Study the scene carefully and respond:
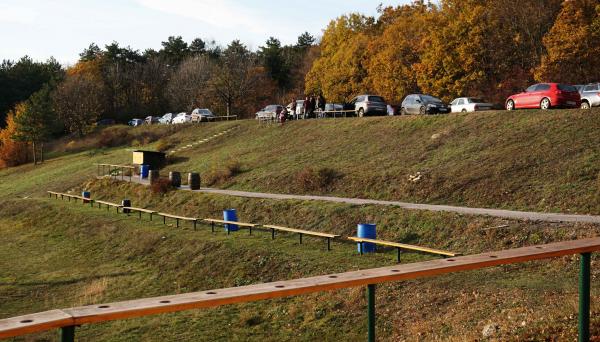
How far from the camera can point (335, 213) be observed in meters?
20.8

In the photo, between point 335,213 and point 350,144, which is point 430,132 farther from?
point 335,213

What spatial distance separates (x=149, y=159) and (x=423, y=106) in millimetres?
19659

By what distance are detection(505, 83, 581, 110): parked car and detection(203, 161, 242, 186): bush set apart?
52.7 ft

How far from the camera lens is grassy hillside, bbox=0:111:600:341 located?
1159 cm

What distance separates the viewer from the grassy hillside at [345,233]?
11594mm

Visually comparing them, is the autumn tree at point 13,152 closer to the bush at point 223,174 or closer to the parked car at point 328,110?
the parked car at point 328,110

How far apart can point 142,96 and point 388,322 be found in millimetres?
89630

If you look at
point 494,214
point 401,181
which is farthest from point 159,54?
point 494,214

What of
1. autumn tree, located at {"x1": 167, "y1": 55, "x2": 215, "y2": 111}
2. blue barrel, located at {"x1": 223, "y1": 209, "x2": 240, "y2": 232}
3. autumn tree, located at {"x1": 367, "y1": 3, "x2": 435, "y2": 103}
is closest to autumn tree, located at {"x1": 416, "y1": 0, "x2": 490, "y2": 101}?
autumn tree, located at {"x1": 367, "y1": 3, "x2": 435, "y2": 103}

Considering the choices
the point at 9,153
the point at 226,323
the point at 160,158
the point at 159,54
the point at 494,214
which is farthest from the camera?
the point at 159,54

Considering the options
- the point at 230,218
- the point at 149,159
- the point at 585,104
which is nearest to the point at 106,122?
the point at 149,159

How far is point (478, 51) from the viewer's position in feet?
144

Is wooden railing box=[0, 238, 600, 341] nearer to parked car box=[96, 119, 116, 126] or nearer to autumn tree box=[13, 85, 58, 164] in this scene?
autumn tree box=[13, 85, 58, 164]

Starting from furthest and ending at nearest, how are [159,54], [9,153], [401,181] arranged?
[159,54]
[9,153]
[401,181]
